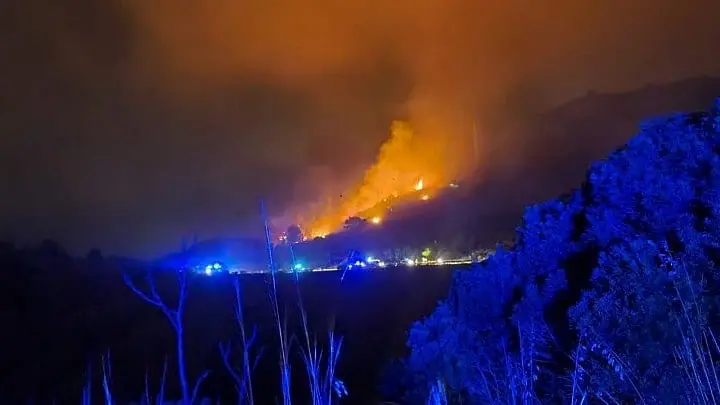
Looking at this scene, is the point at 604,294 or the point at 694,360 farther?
the point at 604,294

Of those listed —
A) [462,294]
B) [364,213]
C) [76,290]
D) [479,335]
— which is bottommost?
[479,335]

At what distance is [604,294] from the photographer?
8.62 m

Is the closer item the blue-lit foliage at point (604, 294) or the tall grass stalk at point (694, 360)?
the tall grass stalk at point (694, 360)

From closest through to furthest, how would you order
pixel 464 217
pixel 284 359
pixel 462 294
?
pixel 284 359 < pixel 462 294 < pixel 464 217

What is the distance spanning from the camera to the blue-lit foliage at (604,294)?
6.58m

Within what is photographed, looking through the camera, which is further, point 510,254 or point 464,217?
point 464,217

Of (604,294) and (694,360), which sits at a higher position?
(604,294)

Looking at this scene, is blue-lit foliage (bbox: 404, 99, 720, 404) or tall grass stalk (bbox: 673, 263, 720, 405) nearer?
tall grass stalk (bbox: 673, 263, 720, 405)

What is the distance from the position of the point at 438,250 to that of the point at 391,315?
2640cm

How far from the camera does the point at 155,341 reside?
25719 mm

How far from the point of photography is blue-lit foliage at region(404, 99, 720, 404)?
6.58 meters

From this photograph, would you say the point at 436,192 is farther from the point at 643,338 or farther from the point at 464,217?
the point at 643,338

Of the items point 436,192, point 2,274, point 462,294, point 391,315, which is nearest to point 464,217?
point 436,192

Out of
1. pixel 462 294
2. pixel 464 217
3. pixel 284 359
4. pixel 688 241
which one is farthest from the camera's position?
pixel 464 217
